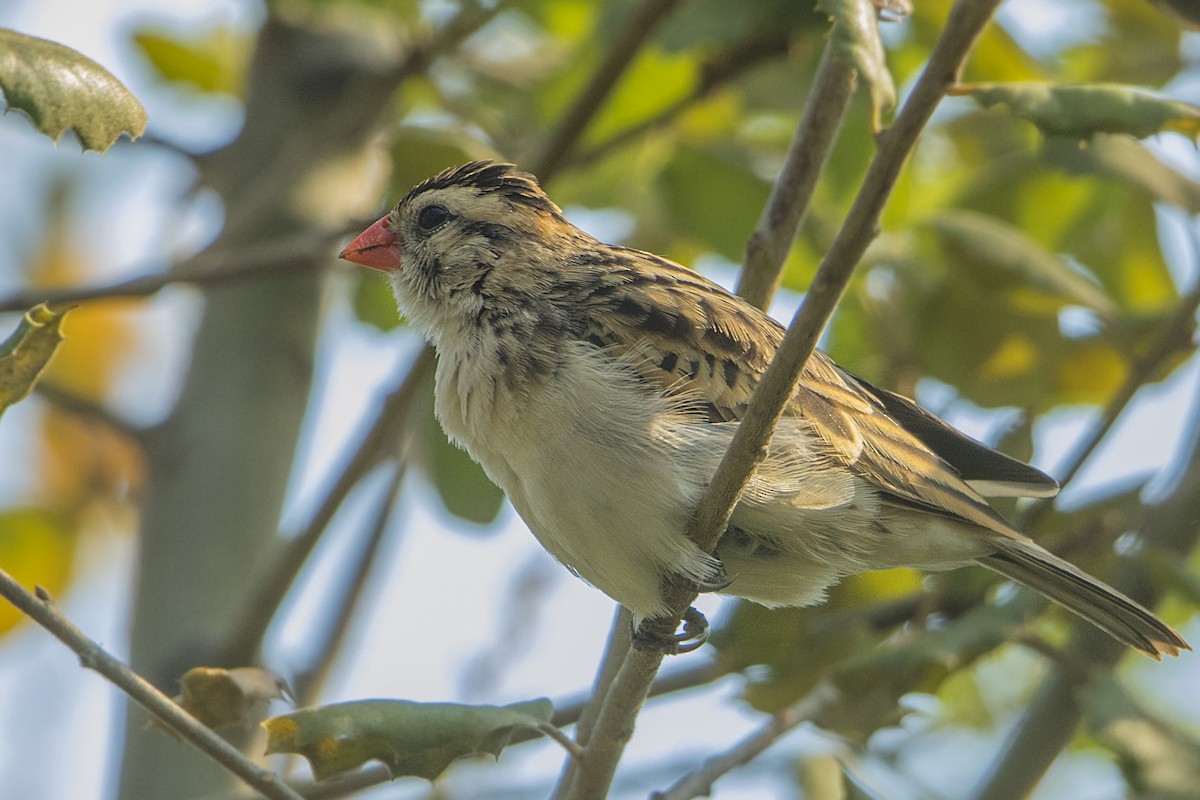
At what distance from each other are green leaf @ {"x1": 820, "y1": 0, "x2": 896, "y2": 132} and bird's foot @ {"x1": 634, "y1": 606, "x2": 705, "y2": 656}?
4.38 feet

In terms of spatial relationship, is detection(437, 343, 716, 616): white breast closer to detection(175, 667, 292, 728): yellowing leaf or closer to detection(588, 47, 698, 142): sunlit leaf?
detection(175, 667, 292, 728): yellowing leaf

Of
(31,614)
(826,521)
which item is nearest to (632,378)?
(826,521)

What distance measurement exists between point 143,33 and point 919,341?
3644 millimetres

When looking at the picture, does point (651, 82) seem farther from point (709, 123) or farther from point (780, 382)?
point (780, 382)

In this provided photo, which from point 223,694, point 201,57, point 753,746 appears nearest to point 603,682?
point 753,746

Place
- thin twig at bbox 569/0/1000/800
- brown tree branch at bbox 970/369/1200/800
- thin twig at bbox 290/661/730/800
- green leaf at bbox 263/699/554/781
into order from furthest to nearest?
brown tree branch at bbox 970/369/1200/800 → thin twig at bbox 290/661/730/800 → green leaf at bbox 263/699/554/781 → thin twig at bbox 569/0/1000/800

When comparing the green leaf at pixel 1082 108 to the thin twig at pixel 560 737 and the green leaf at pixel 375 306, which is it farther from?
the green leaf at pixel 375 306

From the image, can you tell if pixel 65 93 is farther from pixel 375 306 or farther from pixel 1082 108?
pixel 375 306

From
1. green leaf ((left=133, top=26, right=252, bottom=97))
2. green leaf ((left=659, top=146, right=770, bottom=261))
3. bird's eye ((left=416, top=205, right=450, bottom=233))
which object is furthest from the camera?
green leaf ((left=133, top=26, right=252, bottom=97))

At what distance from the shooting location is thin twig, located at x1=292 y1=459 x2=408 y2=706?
5391mm

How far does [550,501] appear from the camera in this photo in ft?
12.4

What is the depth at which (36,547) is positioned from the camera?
19.5 feet

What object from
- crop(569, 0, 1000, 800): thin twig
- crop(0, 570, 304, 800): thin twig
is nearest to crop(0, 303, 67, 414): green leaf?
crop(0, 570, 304, 800): thin twig

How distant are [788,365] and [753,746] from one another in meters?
1.62
